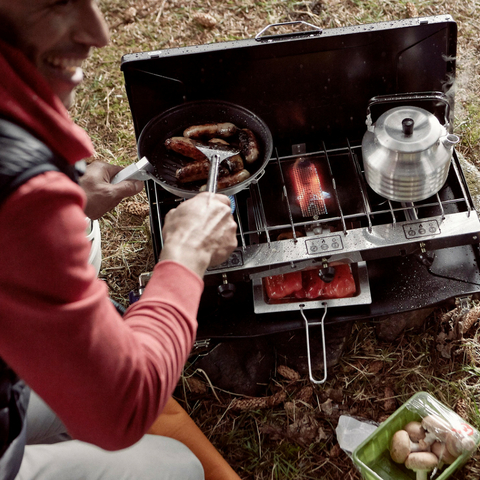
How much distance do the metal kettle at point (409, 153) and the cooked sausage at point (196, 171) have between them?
1.85 ft

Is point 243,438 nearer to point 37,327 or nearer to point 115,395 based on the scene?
point 115,395

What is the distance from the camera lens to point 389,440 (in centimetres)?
212

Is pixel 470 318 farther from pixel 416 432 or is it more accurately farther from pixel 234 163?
pixel 234 163

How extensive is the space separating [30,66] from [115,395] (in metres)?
0.66

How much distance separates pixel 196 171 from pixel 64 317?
3.85 feet

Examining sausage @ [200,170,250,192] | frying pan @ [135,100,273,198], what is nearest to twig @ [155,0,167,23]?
frying pan @ [135,100,273,198]

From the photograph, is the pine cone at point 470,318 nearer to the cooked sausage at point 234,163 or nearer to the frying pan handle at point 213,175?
the cooked sausage at point 234,163

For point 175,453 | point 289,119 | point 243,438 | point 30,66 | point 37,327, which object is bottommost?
point 243,438

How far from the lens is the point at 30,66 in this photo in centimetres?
100

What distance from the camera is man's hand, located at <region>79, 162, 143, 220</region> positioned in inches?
78.5

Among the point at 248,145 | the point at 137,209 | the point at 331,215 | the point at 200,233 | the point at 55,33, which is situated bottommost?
the point at 137,209

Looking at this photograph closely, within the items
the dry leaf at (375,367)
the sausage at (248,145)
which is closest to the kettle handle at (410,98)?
the sausage at (248,145)

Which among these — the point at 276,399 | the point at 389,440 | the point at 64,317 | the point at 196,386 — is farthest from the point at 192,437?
the point at 64,317

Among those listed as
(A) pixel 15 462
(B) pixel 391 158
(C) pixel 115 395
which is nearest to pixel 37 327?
(C) pixel 115 395
